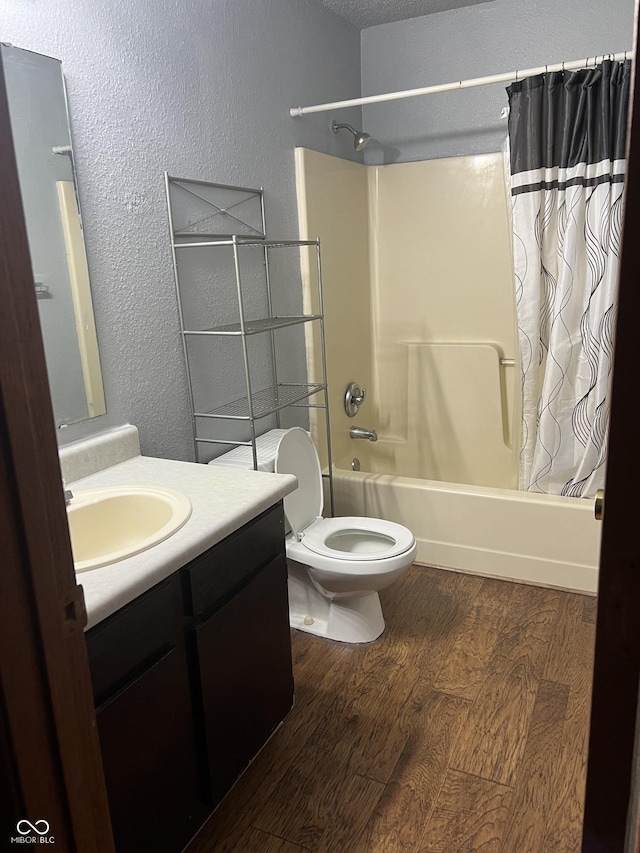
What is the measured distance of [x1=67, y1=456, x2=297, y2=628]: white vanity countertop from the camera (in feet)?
4.04

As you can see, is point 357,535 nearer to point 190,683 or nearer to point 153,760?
point 190,683

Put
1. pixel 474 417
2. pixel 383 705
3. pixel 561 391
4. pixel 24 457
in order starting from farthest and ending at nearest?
pixel 474 417 < pixel 561 391 < pixel 383 705 < pixel 24 457

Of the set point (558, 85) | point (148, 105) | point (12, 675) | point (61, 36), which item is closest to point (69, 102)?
point (61, 36)

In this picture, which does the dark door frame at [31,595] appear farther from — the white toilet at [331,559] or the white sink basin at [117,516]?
the white toilet at [331,559]

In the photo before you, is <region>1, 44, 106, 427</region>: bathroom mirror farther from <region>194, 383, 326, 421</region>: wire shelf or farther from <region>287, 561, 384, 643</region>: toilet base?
<region>287, 561, 384, 643</region>: toilet base

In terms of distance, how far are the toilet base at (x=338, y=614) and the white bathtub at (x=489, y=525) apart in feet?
1.89

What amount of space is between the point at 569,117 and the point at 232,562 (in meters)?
2.13

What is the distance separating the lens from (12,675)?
65cm

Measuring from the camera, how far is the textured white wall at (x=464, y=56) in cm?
289

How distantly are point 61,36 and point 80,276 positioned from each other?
1.98 feet

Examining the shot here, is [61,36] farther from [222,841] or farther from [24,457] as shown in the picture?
[222,841]

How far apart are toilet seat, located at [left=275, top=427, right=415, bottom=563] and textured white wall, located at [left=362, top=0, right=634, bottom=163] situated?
179 cm

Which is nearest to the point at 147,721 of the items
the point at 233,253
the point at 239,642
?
the point at 239,642

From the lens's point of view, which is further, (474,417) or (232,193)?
(474,417)
